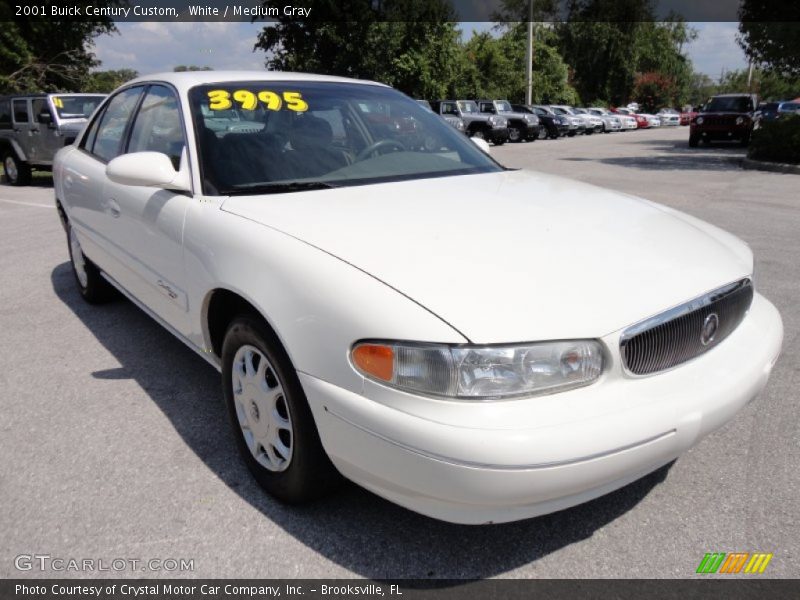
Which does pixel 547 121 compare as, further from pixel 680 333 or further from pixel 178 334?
pixel 680 333

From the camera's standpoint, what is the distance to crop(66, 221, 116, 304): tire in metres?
4.69

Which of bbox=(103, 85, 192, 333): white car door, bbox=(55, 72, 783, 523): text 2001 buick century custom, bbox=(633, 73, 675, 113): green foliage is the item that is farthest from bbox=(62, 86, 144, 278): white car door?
bbox=(633, 73, 675, 113): green foliage

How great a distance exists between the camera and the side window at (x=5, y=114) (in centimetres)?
1326

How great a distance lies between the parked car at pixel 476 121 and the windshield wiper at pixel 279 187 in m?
22.1

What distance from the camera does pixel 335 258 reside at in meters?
2.08

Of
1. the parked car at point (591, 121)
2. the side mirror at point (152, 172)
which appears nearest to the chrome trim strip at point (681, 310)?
the side mirror at point (152, 172)

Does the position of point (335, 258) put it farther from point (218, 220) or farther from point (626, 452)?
point (626, 452)

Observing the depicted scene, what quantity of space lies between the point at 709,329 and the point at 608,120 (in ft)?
130

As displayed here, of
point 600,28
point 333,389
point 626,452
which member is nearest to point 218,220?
point 333,389

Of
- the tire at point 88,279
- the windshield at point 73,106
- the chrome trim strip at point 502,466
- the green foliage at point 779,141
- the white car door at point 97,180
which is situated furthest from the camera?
the green foliage at point 779,141

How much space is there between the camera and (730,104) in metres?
21.9

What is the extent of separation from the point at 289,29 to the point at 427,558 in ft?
100

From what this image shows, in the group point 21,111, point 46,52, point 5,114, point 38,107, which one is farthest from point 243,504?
point 46,52

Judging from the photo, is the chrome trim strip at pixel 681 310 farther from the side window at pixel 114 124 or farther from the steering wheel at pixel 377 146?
the side window at pixel 114 124
